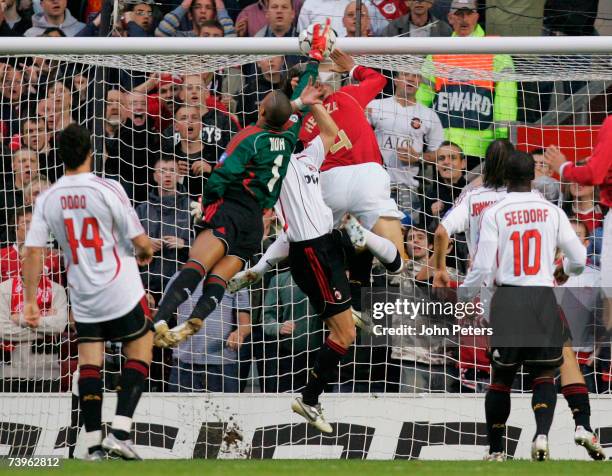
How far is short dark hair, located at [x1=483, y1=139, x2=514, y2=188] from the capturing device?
27.9 feet

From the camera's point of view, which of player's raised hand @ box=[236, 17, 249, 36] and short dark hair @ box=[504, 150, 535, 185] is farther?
player's raised hand @ box=[236, 17, 249, 36]

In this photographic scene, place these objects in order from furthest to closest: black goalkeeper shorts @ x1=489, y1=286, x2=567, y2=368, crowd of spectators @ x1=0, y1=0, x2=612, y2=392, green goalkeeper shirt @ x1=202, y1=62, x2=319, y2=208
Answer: crowd of spectators @ x1=0, y1=0, x2=612, y2=392, green goalkeeper shirt @ x1=202, y1=62, x2=319, y2=208, black goalkeeper shorts @ x1=489, y1=286, x2=567, y2=368

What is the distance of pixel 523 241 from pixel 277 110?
6.96 feet

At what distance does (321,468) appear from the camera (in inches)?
295

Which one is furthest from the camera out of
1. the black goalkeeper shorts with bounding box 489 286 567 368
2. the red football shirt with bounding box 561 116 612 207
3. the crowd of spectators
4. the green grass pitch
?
the crowd of spectators

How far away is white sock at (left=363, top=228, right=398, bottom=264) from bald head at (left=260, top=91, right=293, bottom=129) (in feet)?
4.43

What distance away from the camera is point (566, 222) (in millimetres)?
8203

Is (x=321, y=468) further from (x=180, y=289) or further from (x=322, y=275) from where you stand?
(x=322, y=275)

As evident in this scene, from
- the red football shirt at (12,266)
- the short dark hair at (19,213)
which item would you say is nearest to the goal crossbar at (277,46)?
the short dark hair at (19,213)

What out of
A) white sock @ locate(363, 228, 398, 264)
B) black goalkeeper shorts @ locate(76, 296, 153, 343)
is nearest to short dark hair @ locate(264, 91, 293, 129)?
white sock @ locate(363, 228, 398, 264)

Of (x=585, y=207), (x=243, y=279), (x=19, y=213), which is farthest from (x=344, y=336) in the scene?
(x=19, y=213)

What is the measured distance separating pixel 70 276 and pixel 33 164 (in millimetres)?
3022

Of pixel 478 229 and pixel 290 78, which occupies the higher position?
pixel 290 78

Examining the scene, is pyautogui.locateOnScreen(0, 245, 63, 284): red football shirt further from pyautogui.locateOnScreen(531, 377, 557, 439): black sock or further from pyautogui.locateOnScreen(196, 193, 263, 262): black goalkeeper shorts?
pyautogui.locateOnScreen(531, 377, 557, 439): black sock
